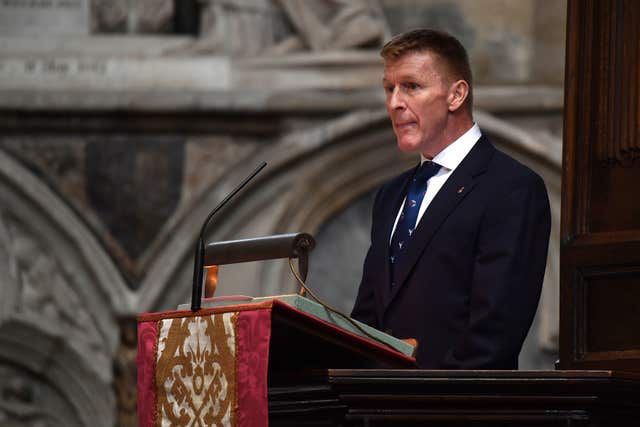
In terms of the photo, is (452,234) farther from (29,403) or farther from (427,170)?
(29,403)

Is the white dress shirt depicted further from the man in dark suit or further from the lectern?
the lectern

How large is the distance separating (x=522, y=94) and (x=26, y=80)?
2176 mm

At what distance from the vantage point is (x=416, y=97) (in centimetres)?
261

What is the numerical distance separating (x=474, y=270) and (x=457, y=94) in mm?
347

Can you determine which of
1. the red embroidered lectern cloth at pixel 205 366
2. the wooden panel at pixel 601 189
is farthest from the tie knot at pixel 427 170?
the red embroidered lectern cloth at pixel 205 366

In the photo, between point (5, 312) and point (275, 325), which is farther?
point (5, 312)

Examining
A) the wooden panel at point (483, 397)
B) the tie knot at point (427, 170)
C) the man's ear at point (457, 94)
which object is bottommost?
the wooden panel at point (483, 397)

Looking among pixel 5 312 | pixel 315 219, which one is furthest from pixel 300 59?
pixel 5 312

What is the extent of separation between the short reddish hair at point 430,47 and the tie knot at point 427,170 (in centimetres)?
17

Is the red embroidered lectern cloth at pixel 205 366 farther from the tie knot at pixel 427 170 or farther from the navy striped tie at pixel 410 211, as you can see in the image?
the tie knot at pixel 427 170

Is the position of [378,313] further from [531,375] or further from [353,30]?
[353,30]

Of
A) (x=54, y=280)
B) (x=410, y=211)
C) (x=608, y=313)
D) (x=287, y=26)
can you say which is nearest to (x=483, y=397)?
(x=608, y=313)

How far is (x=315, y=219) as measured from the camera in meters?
6.52

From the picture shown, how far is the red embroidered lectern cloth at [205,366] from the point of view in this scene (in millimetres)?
2256
